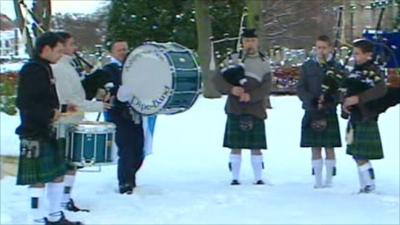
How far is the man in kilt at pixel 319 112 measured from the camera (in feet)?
21.9

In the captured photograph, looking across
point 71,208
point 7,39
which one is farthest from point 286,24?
point 71,208

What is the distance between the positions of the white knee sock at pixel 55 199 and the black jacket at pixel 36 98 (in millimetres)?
381

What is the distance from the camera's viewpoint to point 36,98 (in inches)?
202

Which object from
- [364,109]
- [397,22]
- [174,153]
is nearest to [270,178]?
[364,109]

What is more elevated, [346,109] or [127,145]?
[346,109]

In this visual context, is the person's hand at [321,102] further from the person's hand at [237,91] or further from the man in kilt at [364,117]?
the person's hand at [237,91]

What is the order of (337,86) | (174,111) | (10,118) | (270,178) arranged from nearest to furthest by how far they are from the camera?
(174,111), (337,86), (270,178), (10,118)

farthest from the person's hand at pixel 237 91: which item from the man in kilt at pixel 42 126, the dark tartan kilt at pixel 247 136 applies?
the man in kilt at pixel 42 126

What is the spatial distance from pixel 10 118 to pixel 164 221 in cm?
697

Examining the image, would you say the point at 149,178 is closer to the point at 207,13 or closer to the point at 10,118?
the point at 10,118

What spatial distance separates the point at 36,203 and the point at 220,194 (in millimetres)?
1598

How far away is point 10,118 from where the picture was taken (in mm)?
12031

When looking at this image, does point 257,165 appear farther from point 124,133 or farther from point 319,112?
point 124,133

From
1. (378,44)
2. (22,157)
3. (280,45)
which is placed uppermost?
(280,45)
